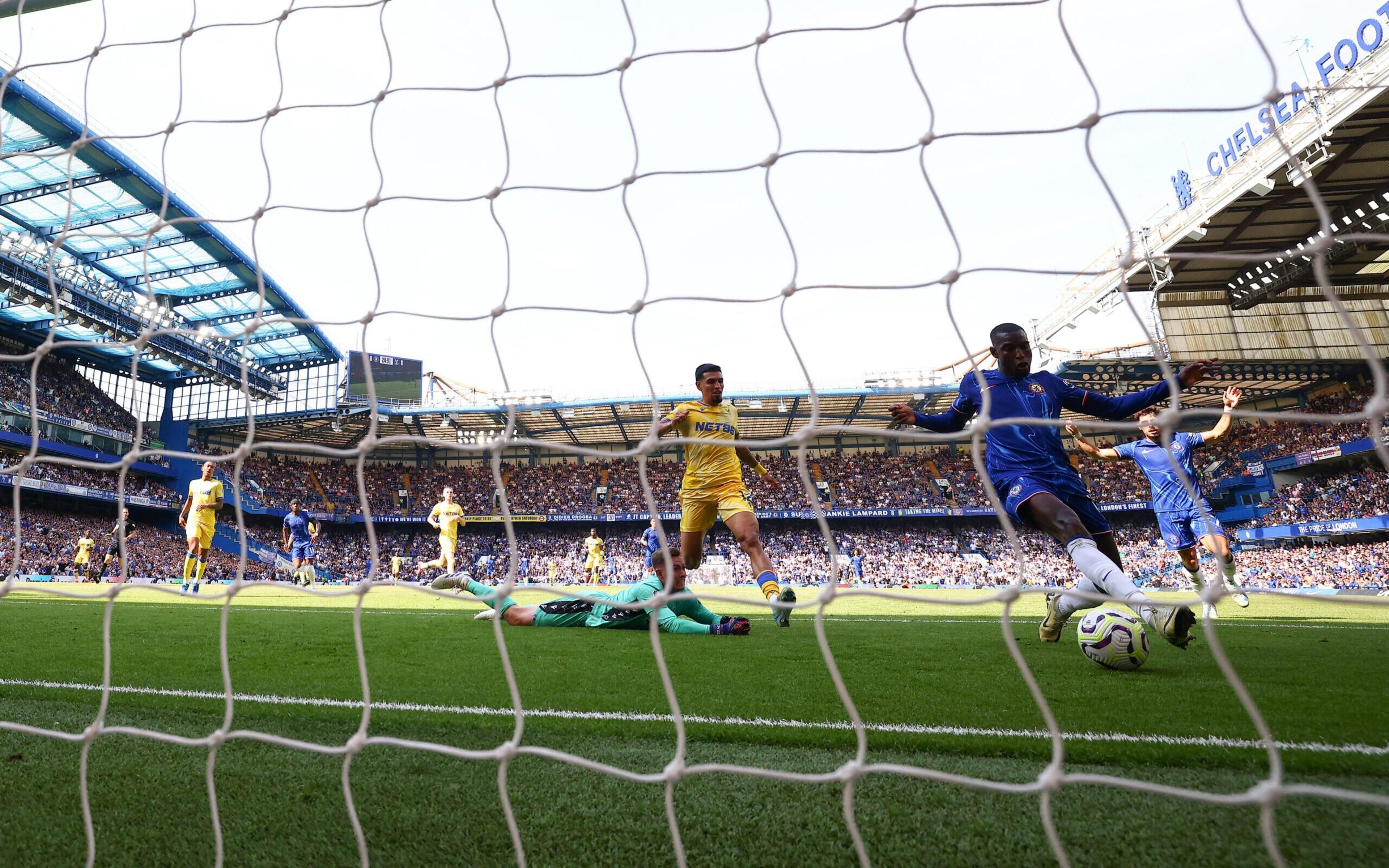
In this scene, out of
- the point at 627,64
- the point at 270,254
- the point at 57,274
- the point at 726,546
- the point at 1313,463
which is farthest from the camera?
the point at 726,546

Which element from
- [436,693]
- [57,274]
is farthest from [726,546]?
[436,693]

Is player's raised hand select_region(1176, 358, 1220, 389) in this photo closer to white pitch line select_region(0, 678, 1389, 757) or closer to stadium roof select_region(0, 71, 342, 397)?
white pitch line select_region(0, 678, 1389, 757)

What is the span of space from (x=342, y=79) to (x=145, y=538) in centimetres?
3166

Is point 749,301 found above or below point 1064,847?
above

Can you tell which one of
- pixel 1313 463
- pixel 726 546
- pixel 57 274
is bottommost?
pixel 726 546

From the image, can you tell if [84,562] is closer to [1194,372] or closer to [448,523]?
[448,523]

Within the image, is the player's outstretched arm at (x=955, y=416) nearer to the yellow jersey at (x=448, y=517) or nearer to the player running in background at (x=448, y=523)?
the player running in background at (x=448, y=523)

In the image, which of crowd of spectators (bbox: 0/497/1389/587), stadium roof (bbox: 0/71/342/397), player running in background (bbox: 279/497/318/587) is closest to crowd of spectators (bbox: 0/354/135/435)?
stadium roof (bbox: 0/71/342/397)

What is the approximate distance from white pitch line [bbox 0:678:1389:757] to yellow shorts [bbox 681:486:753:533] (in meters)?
3.11

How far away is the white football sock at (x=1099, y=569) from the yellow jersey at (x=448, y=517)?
11.5 metres

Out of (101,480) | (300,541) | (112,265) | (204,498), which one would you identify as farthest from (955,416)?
(101,480)

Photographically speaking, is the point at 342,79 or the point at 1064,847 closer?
the point at 1064,847

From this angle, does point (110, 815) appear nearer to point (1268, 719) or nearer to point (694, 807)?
point (694, 807)

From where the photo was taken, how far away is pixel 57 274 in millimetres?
21531
